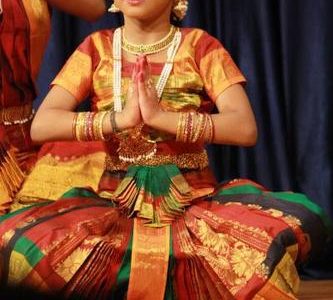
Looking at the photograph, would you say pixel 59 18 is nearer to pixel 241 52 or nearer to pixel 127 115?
pixel 241 52

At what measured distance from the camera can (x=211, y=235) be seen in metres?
1.22

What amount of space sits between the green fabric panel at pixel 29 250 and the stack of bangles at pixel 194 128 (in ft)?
1.09

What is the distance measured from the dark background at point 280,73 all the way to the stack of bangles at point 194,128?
0.74 metres

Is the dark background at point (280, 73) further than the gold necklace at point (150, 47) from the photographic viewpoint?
Yes

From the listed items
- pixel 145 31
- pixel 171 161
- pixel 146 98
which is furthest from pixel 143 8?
pixel 171 161

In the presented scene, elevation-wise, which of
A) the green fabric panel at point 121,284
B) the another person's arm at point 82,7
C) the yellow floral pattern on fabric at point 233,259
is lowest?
the green fabric panel at point 121,284

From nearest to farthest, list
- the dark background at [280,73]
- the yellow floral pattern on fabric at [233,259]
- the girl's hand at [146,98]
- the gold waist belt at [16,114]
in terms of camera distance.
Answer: the yellow floral pattern on fabric at [233,259] → the girl's hand at [146,98] → the gold waist belt at [16,114] → the dark background at [280,73]

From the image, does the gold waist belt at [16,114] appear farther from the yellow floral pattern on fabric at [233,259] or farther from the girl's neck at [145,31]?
the yellow floral pattern on fabric at [233,259]

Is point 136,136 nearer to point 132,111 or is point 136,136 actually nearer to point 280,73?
point 132,111

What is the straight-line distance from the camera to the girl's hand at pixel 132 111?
128 centimetres

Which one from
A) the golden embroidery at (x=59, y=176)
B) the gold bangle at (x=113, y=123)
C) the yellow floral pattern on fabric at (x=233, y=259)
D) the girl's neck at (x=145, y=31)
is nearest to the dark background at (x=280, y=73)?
the golden embroidery at (x=59, y=176)

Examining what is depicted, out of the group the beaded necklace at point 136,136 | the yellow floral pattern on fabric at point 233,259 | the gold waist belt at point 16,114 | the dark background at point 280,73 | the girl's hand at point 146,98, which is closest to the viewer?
the yellow floral pattern on fabric at point 233,259

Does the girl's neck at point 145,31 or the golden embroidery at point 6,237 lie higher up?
the girl's neck at point 145,31

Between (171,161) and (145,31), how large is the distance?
27 cm
